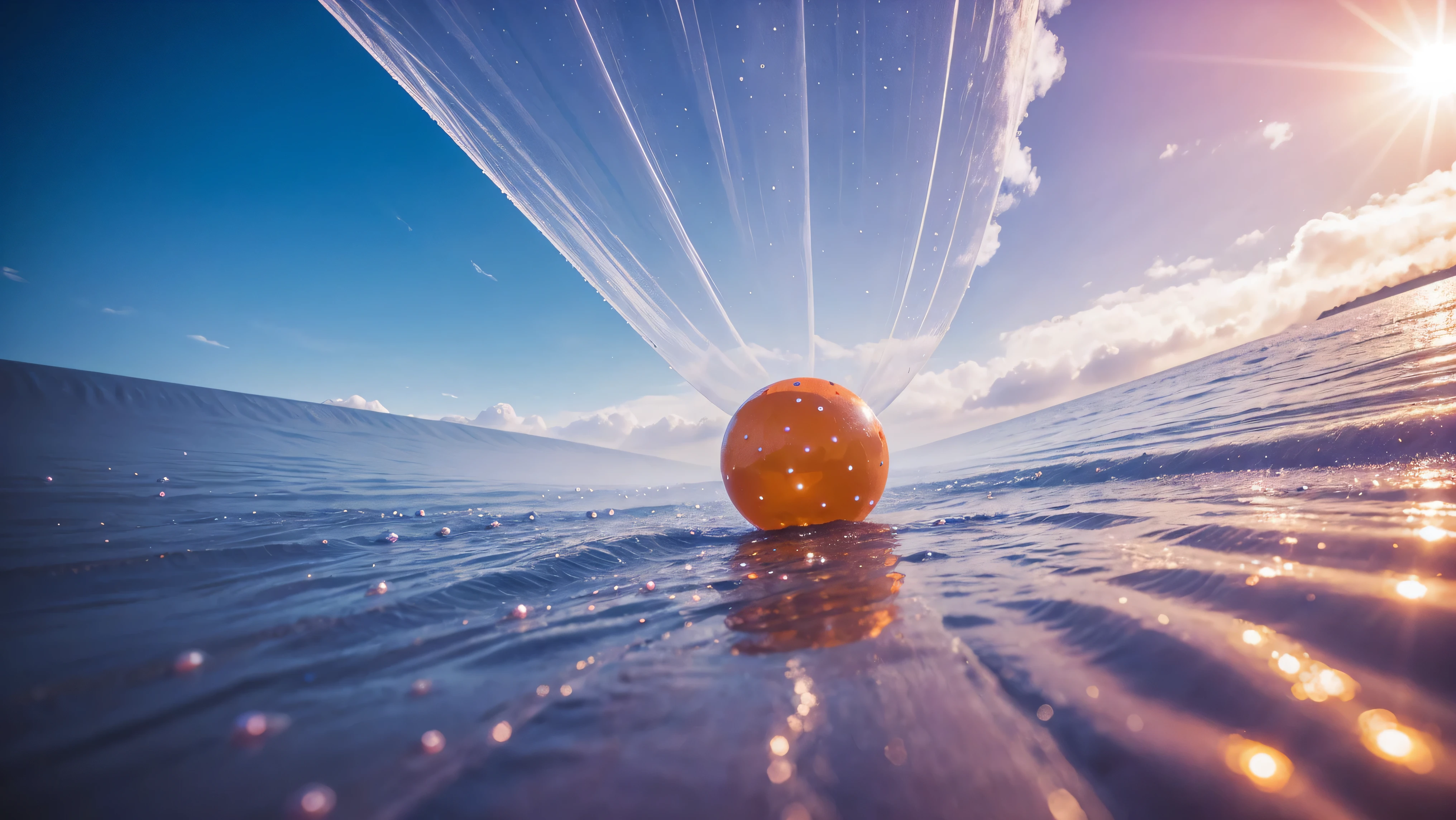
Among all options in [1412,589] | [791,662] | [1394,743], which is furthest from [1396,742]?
[791,662]

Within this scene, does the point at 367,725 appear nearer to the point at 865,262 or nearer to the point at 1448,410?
the point at 865,262

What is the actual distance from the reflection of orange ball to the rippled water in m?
0.27

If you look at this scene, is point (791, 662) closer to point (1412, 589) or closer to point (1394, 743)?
point (1394, 743)

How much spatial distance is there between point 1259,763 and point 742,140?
4179 millimetres

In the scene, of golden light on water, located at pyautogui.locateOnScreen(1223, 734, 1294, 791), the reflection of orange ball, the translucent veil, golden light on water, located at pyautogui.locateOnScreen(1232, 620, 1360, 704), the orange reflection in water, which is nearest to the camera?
golden light on water, located at pyautogui.locateOnScreen(1223, 734, 1294, 791)

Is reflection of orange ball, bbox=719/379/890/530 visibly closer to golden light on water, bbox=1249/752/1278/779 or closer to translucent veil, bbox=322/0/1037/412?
translucent veil, bbox=322/0/1037/412

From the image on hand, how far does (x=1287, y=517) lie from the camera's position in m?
1.85

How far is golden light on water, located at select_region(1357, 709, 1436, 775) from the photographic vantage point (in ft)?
2.22

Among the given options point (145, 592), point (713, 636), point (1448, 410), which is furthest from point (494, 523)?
point (1448, 410)

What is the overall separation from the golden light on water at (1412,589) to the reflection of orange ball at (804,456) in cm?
222

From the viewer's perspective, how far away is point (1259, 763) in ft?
2.32

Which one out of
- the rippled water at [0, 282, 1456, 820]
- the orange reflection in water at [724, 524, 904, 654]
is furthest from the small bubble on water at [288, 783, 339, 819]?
the orange reflection in water at [724, 524, 904, 654]

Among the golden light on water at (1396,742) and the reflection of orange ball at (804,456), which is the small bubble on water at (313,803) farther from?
the reflection of orange ball at (804,456)

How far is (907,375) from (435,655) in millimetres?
4979
